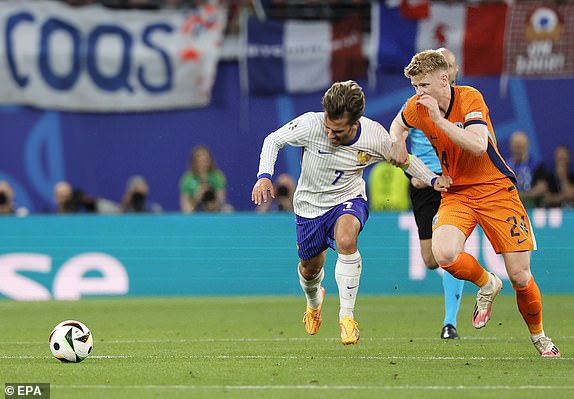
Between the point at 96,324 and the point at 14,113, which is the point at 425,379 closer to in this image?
the point at 96,324

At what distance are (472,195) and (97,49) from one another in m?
12.5

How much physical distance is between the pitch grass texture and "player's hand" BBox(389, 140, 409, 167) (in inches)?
60.2

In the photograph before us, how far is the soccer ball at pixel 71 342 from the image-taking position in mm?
8898

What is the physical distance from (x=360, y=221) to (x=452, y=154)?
0.99 m

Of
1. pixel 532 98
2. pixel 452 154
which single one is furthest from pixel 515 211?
pixel 532 98

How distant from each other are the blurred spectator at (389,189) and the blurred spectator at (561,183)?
2104 millimetres

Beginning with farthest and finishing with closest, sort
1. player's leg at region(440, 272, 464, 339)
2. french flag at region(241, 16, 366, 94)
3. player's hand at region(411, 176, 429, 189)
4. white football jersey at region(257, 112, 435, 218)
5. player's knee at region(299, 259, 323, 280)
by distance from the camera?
french flag at region(241, 16, 366, 94)
player's leg at region(440, 272, 464, 339)
player's knee at region(299, 259, 323, 280)
player's hand at region(411, 176, 429, 189)
white football jersey at region(257, 112, 435, 218)

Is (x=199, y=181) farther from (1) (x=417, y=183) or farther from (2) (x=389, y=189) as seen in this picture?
(1) (x=417, y=183)

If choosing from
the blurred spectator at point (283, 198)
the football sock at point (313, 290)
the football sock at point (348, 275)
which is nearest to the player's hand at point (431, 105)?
the football sock at point (348, 275)

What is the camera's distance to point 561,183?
62.7 ft

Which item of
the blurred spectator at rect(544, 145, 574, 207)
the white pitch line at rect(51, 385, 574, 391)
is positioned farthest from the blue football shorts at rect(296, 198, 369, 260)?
the blurred spectator at rect(544, 145, 574, 207)

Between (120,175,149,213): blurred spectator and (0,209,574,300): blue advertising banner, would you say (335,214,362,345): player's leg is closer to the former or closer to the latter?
(0,209,574,300): blue advertising banner

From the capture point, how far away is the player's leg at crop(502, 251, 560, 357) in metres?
9.09

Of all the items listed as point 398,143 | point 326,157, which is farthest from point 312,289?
point 398,143
